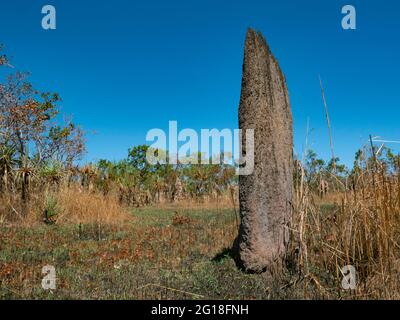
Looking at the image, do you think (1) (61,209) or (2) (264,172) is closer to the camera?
(2) (264,172)

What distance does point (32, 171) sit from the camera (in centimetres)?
1331

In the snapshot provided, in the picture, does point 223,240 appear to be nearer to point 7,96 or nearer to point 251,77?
point 251,77

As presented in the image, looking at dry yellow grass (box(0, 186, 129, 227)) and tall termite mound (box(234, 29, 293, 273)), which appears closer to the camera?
tall termite mound (box(234, 29, 293, 273))

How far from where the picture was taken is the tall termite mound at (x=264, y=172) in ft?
17.2

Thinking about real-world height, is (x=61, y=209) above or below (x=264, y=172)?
below

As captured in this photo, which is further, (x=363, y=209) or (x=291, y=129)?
(x=291, y=129)

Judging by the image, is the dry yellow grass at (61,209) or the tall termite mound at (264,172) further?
the dry yellow grass at (61,209)

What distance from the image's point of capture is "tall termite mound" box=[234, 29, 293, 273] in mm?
5246

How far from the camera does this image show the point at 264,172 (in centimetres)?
527
